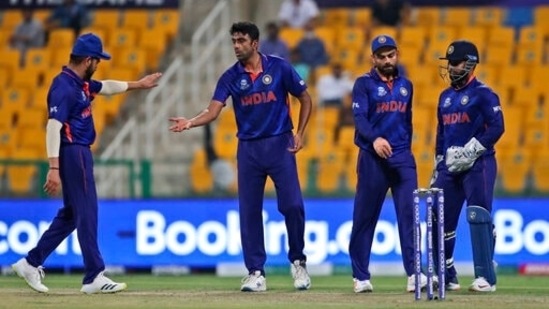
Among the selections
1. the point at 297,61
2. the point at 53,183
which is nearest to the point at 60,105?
the point at 53,183

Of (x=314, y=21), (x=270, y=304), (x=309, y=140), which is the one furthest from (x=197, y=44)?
(x=270, y=304)

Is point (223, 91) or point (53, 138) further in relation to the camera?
point (223, 91)

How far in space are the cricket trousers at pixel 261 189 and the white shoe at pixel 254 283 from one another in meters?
0.05

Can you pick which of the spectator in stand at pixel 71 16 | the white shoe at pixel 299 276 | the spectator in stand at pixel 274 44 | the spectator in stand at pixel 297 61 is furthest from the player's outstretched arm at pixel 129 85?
the spectator in stand at pixel 71 16

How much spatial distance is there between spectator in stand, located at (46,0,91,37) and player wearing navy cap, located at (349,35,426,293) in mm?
12397

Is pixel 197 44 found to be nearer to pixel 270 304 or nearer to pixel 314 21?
pixel 314 21

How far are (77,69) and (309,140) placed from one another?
855 centimetres

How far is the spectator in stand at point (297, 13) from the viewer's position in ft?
81.8

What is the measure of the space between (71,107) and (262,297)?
7.78 ft

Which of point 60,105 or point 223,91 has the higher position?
point 223,91

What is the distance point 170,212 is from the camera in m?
19.7

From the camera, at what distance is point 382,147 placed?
13695 mm

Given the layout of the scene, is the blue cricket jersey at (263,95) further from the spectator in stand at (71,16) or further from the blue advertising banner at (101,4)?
the spectator in stand at (71,16)

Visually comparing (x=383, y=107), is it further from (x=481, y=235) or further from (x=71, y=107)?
(x=71, y=107)
